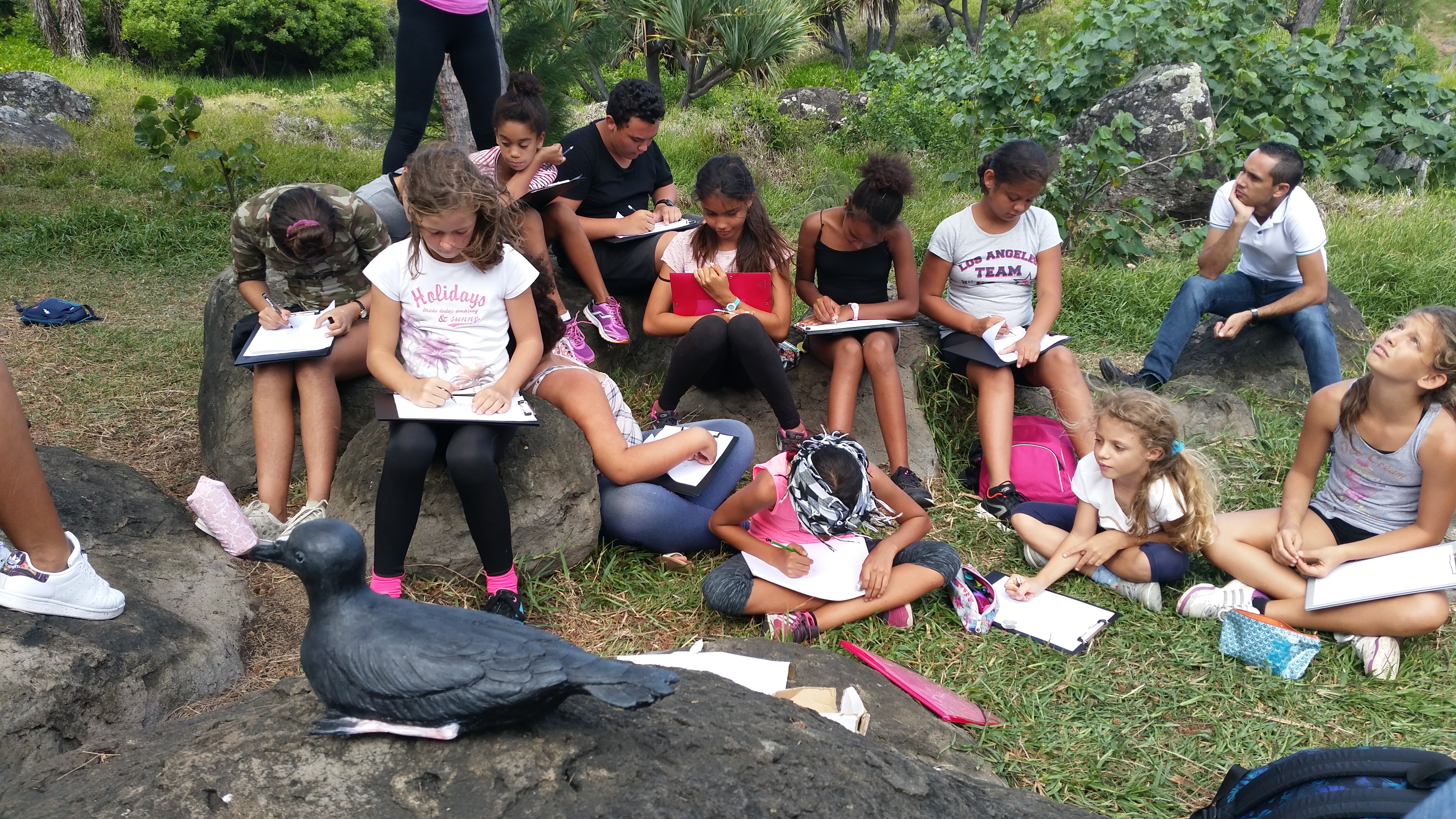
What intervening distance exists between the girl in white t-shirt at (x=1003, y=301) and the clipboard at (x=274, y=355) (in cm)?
249

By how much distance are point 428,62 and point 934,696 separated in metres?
3.35

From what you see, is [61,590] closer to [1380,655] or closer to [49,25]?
[1380,655]

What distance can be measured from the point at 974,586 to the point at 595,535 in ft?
4.21

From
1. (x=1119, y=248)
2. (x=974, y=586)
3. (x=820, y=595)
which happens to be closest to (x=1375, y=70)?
(x=1119, y=248)

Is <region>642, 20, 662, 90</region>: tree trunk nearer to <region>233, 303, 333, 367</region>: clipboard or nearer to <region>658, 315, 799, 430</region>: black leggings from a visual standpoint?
<region>658, 315, 799, 430</region>: black leggings

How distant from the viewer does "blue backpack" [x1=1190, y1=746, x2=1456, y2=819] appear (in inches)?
60.0

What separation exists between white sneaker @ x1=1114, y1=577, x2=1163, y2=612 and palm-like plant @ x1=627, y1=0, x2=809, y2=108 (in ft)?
32.6

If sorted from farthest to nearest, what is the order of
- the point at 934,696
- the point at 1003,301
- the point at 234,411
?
the point at 1003,301
the point at 234,411
the point at 934,696

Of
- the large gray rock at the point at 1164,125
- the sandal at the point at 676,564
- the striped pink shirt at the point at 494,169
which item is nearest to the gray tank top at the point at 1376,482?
the sandal at the point at 676,564

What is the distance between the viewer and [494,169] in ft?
13.4

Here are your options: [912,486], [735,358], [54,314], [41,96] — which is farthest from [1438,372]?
[41,96]

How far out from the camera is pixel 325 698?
65.8 inches

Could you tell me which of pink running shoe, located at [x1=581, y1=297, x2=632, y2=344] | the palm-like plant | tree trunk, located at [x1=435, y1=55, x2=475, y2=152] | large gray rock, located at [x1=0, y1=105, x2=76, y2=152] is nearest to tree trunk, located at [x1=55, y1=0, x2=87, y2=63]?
large gray rock, located at [x1=0, y1=105, x2=76, y2=152]

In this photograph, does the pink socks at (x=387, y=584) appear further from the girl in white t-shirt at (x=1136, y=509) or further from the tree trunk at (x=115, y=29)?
the tree trunk at (x=115, y=29)
